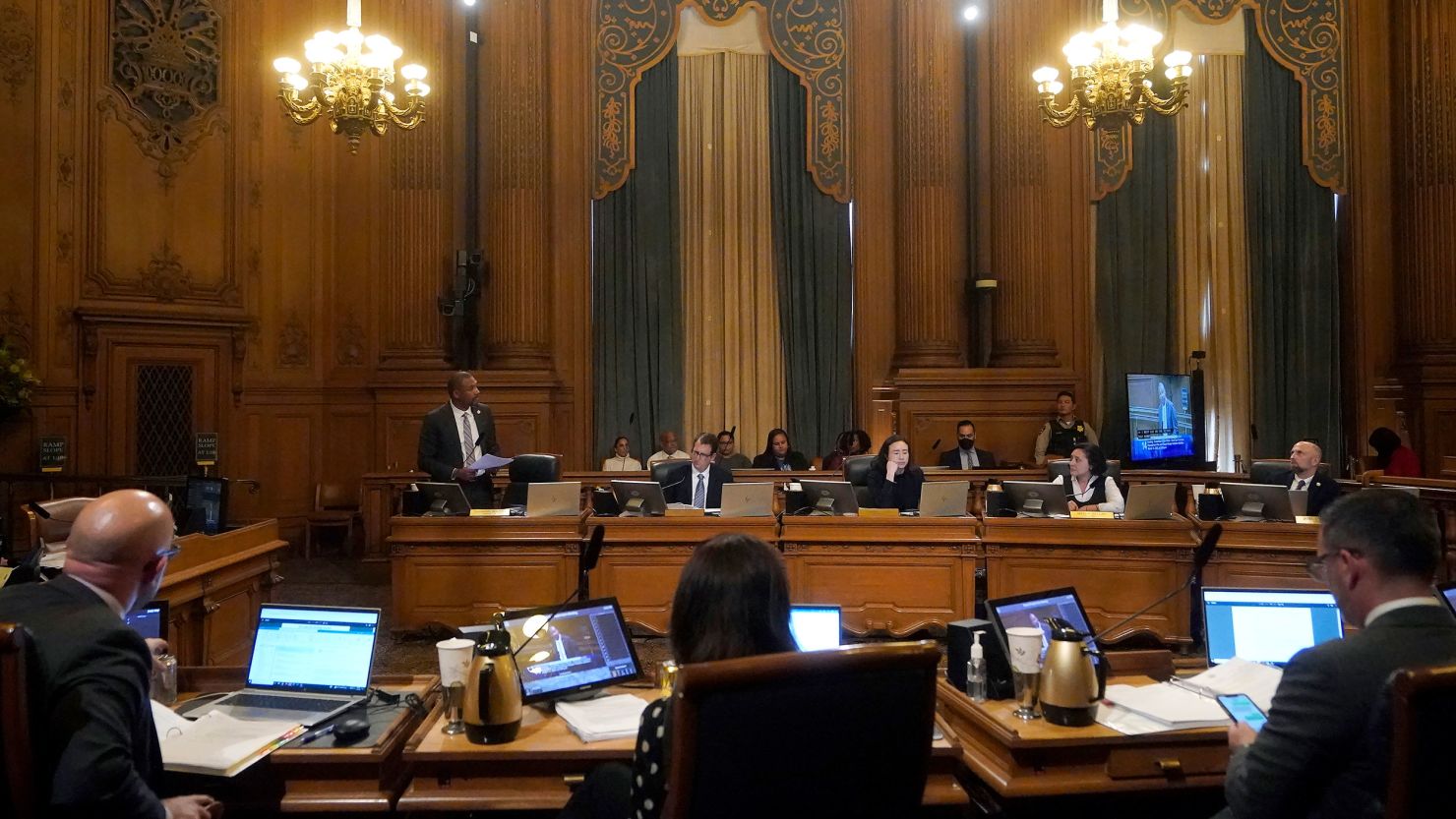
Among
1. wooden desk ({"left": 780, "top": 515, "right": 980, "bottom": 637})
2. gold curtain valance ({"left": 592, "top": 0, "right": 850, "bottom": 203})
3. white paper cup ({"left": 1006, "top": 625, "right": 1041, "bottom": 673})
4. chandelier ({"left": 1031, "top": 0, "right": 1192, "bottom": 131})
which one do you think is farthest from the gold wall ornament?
white paper cup ({"left": 1006, "top": 625, "right": 1041, "bottom": 673})

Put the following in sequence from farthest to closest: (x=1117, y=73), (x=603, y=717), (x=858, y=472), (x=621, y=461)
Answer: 1. (x=621, y=461)
2. (x=858, y=472)
3. (x=1117, y=73)
4. (x=603, y=717)

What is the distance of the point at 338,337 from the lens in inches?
381

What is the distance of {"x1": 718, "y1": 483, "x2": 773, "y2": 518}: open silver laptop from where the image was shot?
6.05 meters

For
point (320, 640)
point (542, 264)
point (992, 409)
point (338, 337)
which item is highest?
point (542, 264)

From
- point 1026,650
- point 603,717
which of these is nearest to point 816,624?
point 1026,650

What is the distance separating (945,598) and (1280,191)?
654cm

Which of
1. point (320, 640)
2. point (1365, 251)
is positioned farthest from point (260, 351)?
point (1365, 251)

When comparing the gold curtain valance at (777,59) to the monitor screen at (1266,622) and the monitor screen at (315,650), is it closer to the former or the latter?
the monitor screen at (1266,622)

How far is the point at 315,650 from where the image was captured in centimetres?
284

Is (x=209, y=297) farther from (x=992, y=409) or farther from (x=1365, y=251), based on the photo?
(x=1365, y=251)

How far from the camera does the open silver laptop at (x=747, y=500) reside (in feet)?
19.9

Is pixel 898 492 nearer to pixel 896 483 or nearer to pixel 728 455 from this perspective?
pixel 896 483

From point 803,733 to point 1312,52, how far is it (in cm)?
1075

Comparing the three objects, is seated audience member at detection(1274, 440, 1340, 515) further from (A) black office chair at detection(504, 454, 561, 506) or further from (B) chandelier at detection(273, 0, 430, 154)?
(B) chandelier at detection(273, 0, 430, 154)
